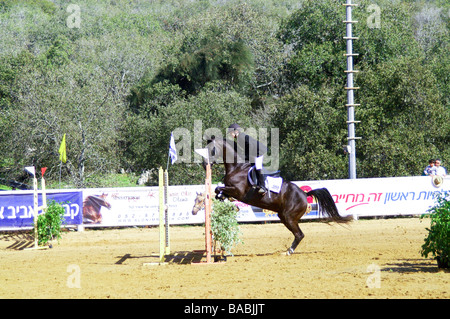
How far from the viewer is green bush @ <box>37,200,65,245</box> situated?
1441 cm

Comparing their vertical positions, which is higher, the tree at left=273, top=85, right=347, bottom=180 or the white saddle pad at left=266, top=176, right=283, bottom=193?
the tree at left=273, top=85, right=347, bottom=180

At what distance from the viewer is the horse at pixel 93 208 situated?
A: 57.7ft

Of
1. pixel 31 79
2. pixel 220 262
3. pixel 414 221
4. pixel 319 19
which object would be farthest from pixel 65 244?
pixel 319 19

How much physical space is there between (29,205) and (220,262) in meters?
9.21

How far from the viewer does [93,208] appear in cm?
1766

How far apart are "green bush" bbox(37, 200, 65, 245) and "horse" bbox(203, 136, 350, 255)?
6274 millimetres

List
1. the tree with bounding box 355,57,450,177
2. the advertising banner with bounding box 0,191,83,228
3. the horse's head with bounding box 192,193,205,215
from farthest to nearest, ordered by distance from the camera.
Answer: the tree with bounding box 355,57,450,177, the horse's head with bounding box 192,193,205,215, the advertising banner with bounding box 0,191,83,228

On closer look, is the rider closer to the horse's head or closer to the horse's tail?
the horse's tail

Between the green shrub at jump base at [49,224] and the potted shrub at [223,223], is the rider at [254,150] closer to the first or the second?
the potted shrub at [223,223]

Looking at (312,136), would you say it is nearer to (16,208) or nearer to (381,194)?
(381,194)

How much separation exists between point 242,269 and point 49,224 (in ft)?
24.2

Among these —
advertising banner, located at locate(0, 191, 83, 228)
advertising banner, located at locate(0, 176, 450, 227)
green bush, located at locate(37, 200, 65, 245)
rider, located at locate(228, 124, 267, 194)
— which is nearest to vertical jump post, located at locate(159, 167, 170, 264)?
rider, located at locate(228, 124, 267, 194)

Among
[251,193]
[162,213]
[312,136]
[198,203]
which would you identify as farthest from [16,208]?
[312,136]
